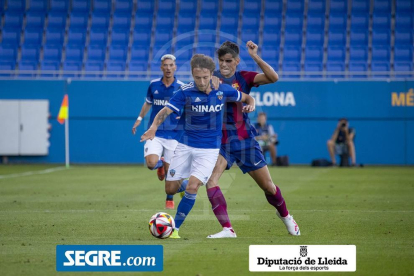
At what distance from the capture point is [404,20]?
2983cm

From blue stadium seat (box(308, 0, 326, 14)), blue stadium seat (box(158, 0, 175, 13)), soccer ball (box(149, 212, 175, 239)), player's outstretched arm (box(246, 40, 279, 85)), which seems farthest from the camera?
blue stadium seat (box(158, 0, 175, 13))

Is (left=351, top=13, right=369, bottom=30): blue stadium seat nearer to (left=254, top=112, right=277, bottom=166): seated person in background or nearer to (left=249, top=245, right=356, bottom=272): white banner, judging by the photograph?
(left=254, top=112, right=277, bottom=166): seated person in background

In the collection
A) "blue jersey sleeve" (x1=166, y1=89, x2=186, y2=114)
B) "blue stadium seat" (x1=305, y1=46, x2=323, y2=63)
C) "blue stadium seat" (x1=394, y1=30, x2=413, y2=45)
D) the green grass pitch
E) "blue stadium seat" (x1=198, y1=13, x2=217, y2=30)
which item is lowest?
the green grass pitch

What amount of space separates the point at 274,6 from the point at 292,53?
8.86ft

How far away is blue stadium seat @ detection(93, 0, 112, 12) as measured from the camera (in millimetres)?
30938

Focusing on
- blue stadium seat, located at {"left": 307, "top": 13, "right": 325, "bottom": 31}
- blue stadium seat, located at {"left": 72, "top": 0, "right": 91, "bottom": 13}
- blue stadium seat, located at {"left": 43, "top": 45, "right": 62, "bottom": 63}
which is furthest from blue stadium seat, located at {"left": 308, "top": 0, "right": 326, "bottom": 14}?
blue stadium seat, located at {"left": 43, "top": 45, "right": 62, "bottom": 63}

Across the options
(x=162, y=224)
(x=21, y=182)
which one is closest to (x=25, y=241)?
(x=162, y=224)

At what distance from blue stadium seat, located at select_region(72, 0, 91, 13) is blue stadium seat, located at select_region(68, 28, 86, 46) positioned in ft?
3.72

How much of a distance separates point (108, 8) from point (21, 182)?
13.4 metres

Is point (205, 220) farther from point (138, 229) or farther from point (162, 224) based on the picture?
point (162, 224)

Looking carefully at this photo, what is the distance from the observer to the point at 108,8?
31.0m

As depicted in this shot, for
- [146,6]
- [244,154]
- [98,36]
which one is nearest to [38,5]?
[98,36]

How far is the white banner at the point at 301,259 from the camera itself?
741 cm

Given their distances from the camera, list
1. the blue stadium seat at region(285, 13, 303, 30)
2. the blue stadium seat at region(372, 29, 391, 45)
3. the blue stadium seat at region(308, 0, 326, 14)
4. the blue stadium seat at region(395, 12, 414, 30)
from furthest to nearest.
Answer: the blue stadium seat at region(308, 0, 326, 14) → the blue stadium seat at region(285, 13, 303, 30) → the blue stadium seat at region(395, 12, 414, 30) → the blue stadium seat at region(372, 29, 391, 45)
